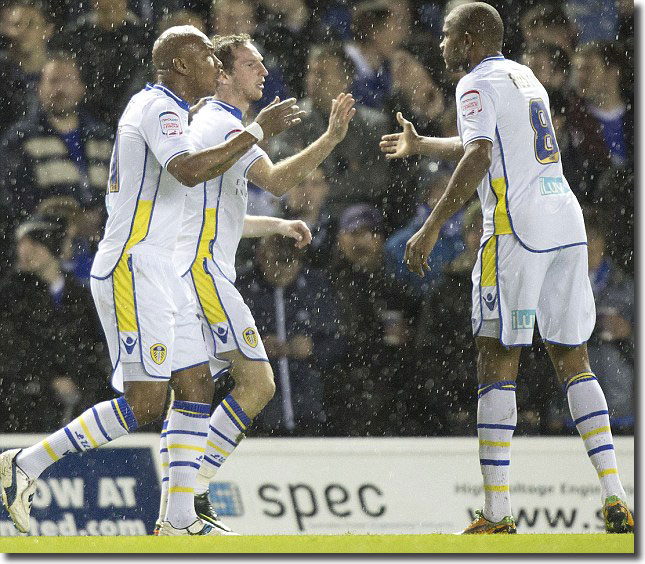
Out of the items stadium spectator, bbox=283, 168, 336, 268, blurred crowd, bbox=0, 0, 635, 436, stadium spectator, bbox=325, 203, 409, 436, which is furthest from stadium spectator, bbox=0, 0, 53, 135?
stadium spectator, bbox=325, 203, 409, 436

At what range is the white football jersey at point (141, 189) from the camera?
4734 mm

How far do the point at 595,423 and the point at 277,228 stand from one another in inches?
65.6

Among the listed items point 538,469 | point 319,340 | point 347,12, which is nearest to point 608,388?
point 538,469

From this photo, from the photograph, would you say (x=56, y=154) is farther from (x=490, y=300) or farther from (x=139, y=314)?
(x=490, y=300)

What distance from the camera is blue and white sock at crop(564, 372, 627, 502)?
15.4 feet

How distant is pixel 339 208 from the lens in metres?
7.30

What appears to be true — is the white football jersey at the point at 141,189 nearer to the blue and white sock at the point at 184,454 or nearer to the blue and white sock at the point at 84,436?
the blue and white sock at the point at 84,436

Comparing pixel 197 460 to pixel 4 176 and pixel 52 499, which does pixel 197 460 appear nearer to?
pixel 52 499

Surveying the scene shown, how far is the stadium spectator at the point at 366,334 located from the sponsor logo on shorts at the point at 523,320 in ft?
7.60

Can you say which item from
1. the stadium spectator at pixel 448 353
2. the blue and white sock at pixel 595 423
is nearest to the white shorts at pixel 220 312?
the blue and white sock at pixel 595 423

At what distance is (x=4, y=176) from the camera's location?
7504mm

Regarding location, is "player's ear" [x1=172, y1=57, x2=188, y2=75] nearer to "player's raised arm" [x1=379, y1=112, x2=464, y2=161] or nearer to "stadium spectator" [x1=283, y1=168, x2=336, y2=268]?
"player's raised arm" [x1=379, y1=112, x2=464, y2=161]

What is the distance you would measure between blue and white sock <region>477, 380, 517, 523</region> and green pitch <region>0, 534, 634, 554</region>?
1.38 feet

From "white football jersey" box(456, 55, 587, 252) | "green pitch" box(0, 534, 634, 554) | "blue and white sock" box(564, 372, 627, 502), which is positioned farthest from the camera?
"white football jersey" box(456, 55, 587, 252)
